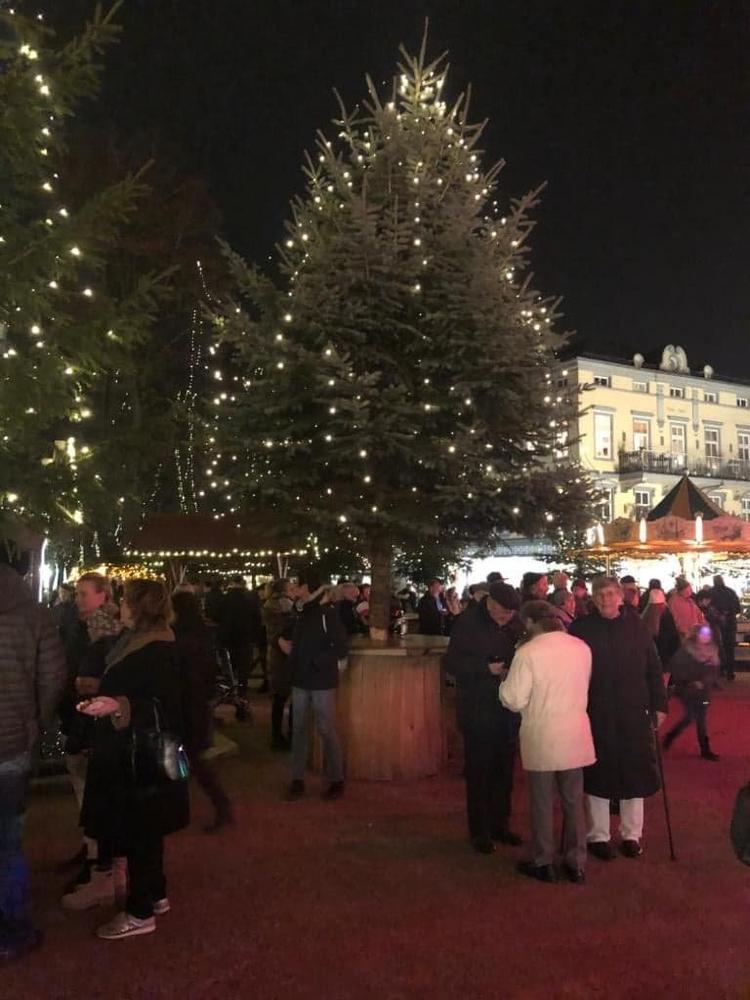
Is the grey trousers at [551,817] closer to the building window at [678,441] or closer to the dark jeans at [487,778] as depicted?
the dark jeans at [487,778]

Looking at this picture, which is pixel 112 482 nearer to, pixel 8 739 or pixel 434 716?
pixel 434 716

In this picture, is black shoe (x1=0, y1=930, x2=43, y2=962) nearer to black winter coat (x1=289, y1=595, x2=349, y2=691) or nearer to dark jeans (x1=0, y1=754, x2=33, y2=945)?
dark jeans (x1=0, y1=754, x2=33, y2=945)

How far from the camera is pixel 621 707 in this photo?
633cm

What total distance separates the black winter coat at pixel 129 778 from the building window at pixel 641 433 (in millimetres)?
42772

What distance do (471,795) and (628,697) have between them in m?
1.32

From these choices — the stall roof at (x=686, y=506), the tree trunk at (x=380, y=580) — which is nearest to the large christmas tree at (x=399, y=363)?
the tree trunk at (x=380, y=580)

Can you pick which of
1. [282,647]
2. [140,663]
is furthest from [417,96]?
[140,663]

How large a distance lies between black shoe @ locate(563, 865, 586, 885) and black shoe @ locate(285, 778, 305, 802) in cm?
278

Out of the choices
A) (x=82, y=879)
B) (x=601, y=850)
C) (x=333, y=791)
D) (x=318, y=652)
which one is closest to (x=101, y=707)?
(x=82, y=879)

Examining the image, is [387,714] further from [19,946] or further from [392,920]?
[19,946]

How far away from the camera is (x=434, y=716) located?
29.3 ft

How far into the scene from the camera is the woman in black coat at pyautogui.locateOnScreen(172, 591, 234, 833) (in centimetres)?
567

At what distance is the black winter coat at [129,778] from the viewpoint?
4824mm

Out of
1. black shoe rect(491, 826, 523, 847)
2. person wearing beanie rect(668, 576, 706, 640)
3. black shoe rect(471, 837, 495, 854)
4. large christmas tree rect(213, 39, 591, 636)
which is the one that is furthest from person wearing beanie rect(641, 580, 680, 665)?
black shoe rect(471, 837, 495, 854)
